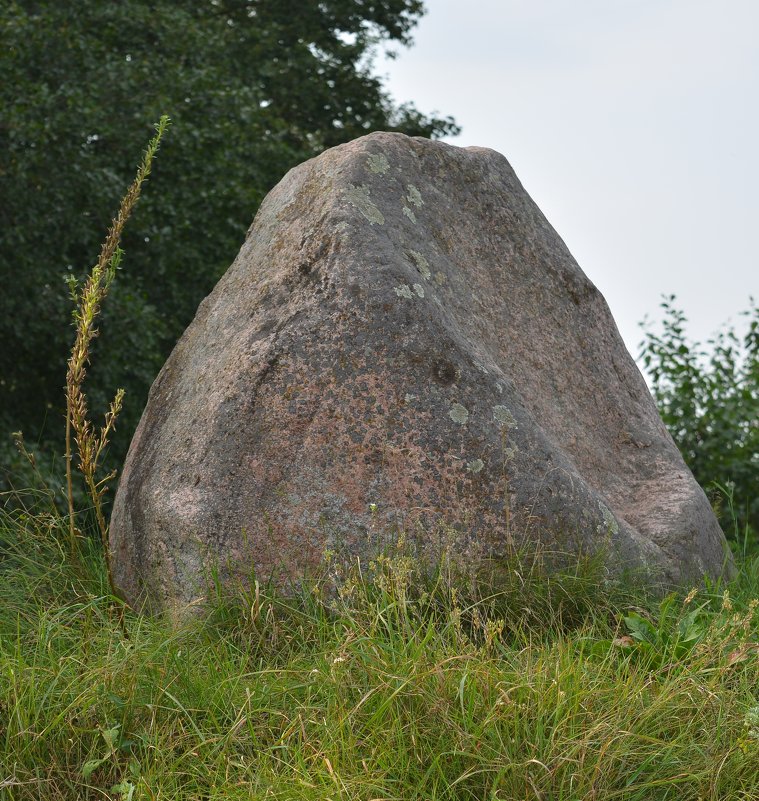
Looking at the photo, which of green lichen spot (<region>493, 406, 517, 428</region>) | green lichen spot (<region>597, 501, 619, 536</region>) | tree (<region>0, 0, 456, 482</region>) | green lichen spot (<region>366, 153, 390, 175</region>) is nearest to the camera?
green lichen spot (<region>493, 406, 517, 428</region>)

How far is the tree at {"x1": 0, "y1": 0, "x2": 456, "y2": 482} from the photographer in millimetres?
8539

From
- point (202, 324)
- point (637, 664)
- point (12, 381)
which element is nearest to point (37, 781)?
point (637, 664)

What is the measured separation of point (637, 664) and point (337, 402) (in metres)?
1.39

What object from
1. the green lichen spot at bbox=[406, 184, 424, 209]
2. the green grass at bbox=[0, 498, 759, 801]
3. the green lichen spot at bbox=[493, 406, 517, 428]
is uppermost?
the green lichen spot at bbox=[406, 184, 424, 209]

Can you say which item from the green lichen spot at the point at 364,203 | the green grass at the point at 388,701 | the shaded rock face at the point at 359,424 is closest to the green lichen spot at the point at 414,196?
the shaded rock face at the point at 359,424

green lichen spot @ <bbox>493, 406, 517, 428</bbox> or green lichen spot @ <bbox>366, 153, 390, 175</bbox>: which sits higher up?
green lichen spot @ <bbox>366, 153, 390, 175</bbox>

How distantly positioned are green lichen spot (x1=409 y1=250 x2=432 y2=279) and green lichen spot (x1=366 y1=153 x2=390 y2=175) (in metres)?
0.42

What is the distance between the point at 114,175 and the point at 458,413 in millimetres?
5938

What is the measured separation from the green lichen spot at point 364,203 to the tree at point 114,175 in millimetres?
4826

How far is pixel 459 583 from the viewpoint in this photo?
12.2 ft

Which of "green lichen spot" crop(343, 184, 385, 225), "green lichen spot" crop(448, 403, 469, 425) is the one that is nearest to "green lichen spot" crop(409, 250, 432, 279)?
"green lichen spot" crop(343, 184, 385, 225)

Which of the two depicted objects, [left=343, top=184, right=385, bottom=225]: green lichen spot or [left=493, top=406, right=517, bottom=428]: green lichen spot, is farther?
[left=343, top=184, right=385, bottom=225]: green lichen spot

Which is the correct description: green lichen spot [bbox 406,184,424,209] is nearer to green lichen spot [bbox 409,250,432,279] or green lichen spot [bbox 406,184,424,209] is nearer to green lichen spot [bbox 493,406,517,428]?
green lichen spot [bbox 409,250,432,279]

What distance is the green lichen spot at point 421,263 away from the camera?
424cm
